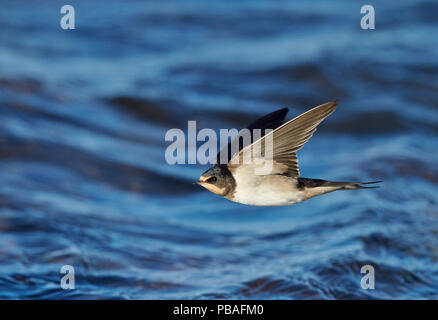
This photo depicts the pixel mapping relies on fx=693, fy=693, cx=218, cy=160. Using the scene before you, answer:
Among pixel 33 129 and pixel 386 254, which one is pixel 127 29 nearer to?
pixel 33 129

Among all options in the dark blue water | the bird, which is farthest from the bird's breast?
the dark blue water

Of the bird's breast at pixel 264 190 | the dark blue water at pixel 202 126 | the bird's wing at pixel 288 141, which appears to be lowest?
the bird's breast at pixel 264 190

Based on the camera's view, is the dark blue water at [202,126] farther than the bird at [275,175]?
Yes

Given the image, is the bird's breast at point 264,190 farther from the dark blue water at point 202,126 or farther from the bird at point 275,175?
the dark blue water at point 202,126

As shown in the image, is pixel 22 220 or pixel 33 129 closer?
pixel 22 220

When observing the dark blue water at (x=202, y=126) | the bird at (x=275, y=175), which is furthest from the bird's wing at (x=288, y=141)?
the dark blue water at (x=202, y=126)

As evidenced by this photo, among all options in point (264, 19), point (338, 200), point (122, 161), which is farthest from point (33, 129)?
point (264, 19)

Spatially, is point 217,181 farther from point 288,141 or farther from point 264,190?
point 288,141
